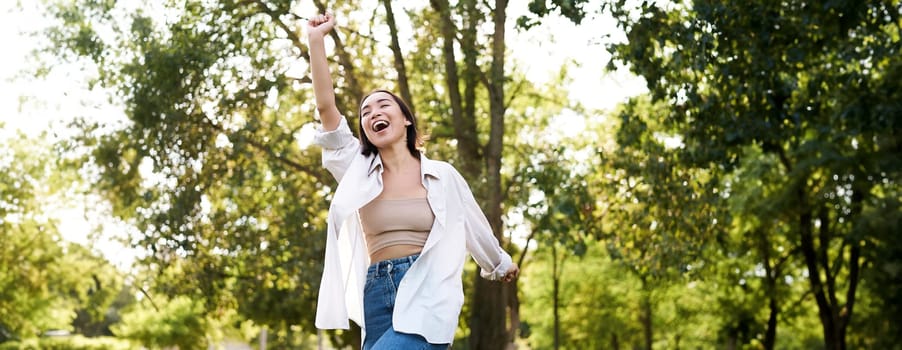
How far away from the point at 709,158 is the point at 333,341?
27134 millimetres

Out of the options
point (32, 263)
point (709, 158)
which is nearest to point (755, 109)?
point (709, 158)

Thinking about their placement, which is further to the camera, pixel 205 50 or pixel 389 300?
pixel 205 50

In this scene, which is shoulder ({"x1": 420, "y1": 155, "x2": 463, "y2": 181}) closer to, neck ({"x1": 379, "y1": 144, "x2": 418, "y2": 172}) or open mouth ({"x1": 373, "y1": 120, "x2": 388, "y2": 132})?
neck ({"x1": 379, "y1": 144, "x2": 418, "y2": 172})

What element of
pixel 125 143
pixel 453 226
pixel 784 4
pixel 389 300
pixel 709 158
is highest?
pixel 125 143

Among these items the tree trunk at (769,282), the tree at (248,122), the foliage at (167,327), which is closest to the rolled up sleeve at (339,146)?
the tree at (248,122)

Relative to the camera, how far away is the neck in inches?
182

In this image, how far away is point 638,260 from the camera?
1889cm

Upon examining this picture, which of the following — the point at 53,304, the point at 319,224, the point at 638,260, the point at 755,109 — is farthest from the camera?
the point at 53,304

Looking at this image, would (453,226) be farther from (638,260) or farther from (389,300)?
(638,260)

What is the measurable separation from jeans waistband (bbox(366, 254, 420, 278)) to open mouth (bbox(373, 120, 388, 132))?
0.55 metres

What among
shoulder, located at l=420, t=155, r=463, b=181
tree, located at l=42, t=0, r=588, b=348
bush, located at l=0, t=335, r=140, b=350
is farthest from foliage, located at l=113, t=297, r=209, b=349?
shoulder, located at l=420, t=155, r=463, b=181

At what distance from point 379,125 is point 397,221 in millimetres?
428

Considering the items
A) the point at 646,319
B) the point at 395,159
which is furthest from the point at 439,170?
the point at 646,319

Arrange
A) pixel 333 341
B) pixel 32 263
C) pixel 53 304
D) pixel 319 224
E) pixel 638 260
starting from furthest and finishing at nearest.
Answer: pixel 53 304
pixel 333 341
pixel 32 263
pixel 319 224
pixel 638 260
